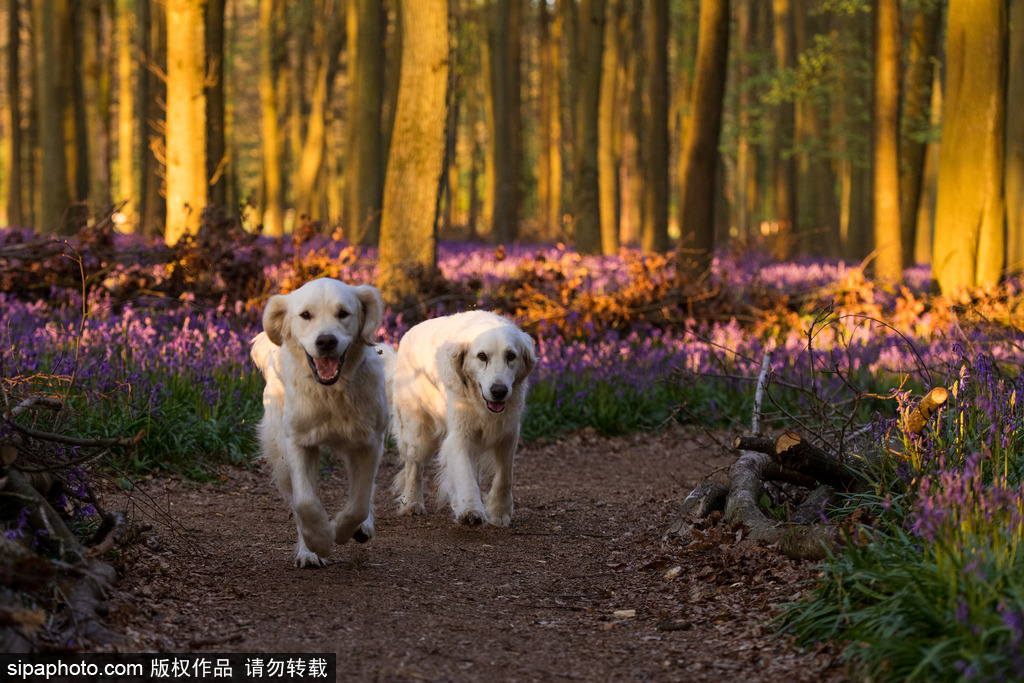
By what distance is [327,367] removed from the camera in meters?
4.90

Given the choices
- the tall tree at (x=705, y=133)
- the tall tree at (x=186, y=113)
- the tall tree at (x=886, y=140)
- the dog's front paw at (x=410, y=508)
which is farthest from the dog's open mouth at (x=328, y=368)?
the tall tree at (x=886, y=140)

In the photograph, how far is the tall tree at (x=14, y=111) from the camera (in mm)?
25458

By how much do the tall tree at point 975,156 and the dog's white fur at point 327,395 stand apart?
966 cm

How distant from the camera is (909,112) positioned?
2167cm

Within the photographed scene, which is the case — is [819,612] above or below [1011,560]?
below

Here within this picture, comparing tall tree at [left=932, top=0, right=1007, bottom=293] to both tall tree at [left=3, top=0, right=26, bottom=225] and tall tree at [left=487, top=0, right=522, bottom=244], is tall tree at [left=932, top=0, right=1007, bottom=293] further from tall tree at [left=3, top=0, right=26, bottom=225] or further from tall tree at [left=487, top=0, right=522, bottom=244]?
tall tree at [left=3, top=0, right=26, bottom=225]

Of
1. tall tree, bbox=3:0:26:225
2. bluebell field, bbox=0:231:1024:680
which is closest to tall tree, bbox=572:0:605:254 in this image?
bluebell field, bbox=0:231:1024:680

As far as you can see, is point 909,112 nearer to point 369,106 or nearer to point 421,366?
point 369,106

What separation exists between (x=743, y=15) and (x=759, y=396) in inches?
1065

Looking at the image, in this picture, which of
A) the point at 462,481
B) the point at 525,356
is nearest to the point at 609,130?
the point at 525,356

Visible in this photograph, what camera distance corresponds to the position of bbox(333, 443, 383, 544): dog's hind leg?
5074 millimetres

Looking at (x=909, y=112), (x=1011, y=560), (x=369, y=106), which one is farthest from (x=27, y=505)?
(x=909, y=112)

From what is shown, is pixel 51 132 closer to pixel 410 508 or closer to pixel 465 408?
pixel 410 508

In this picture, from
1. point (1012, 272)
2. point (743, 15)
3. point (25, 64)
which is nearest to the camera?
point (1012, 272)
